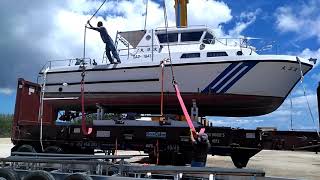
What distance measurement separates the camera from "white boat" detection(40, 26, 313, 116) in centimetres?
1114

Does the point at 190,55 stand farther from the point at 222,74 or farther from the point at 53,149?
the point at 53,149

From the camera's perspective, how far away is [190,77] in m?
11.4

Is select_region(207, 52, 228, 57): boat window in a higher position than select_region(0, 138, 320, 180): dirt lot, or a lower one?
higher

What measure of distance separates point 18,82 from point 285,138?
710cm

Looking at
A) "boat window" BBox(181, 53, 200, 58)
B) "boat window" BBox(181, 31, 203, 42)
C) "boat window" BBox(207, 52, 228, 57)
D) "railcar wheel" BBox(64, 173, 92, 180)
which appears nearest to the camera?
"railcar wheel" BBox(64, 173, 92, 180)

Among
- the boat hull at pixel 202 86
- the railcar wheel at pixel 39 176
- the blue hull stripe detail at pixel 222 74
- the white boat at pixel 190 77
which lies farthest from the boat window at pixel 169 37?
the railcar wheel at pixel 39 176

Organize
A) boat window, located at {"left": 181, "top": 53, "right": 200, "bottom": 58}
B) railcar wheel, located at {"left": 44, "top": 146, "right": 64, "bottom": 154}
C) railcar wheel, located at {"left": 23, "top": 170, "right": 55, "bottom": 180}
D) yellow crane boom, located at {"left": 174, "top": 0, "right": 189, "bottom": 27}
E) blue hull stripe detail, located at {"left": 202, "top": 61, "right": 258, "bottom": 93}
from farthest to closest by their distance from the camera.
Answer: yellow crane boom, located at {"left": 174, "top": 0, "right": 189, "bottom": 27} < boat window, located at {"left": 181, "top": 53, "right": 200, "bottom": 58} < blue hull stripe detail, located at {"left": 202, "top": 61, "right": 258, "bottom": 93} < railcar wheel, located at {"left": 44, "top": 146, "right": 64, "bottom": 154} < railcar wheel, located at {"left": 23, "top": 170, "right": 55, "bottom": 180}

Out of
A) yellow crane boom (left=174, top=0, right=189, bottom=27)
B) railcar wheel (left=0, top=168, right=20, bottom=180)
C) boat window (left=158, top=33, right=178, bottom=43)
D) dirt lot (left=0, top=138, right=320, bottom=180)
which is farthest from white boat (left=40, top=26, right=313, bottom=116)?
railcar wheel (left=0, top=168, right=20, bottom=180)

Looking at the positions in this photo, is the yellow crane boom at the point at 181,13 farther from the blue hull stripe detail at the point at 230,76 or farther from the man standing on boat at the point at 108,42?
the blue hull stripe detail at the point at 230,76

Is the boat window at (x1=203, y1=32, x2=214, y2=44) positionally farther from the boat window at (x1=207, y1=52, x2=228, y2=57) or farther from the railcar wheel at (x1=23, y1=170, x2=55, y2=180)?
the railcar wheel at (x1=23, y1=170, x2=55, y2=180)

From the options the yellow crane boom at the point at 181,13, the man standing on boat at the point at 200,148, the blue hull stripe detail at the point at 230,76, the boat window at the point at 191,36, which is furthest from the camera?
the yellow crane boom at the point at 181,13

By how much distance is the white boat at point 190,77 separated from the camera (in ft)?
36.6

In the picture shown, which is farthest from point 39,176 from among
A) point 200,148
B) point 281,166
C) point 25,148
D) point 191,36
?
point 281,166

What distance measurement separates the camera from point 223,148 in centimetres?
959
